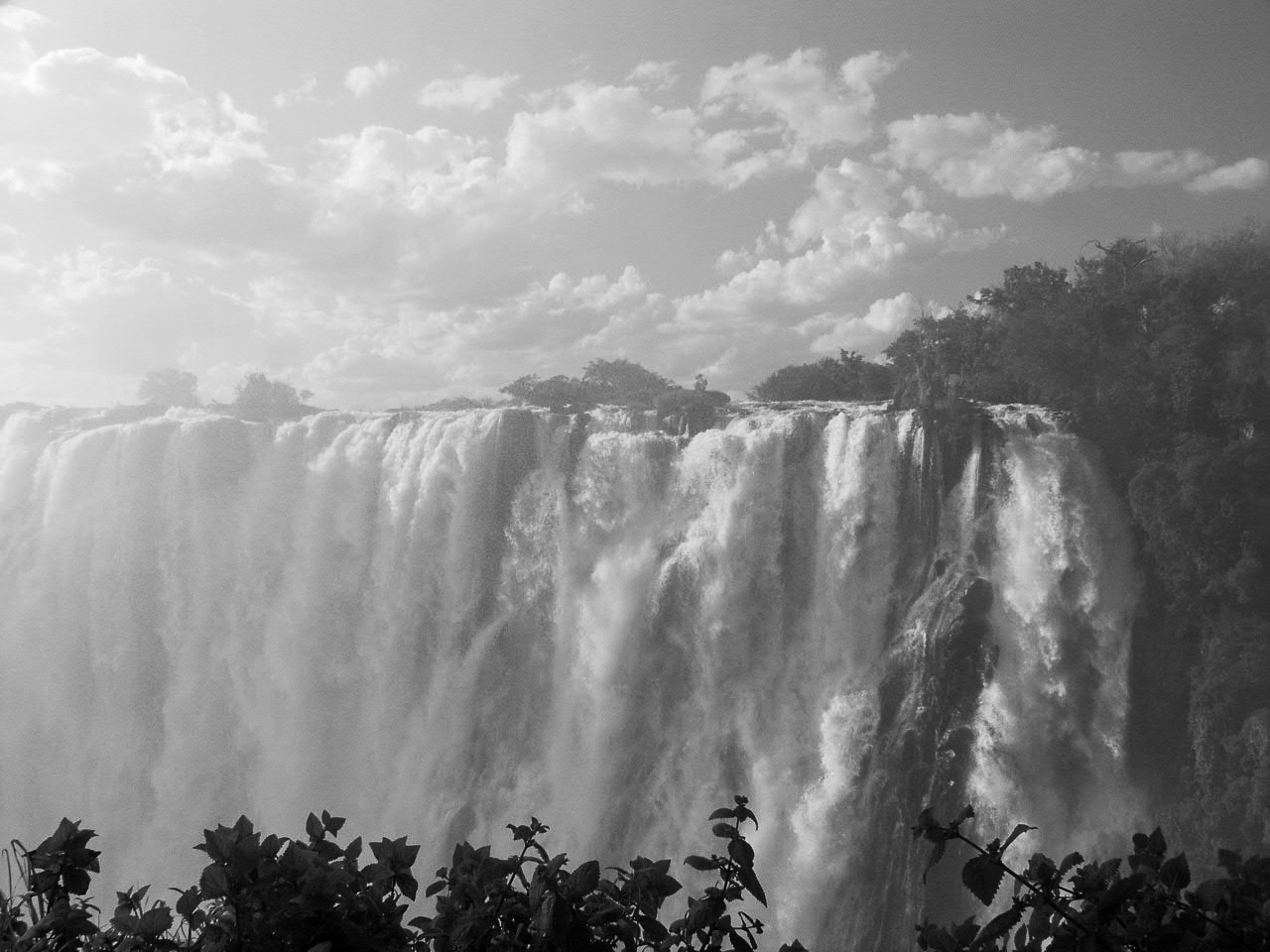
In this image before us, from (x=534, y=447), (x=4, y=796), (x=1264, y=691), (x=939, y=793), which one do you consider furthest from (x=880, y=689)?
(x=4, y=796)

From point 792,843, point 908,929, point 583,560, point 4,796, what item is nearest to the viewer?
point 908,929

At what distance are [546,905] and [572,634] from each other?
1345cm

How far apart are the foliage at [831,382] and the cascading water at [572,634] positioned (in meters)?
6.10

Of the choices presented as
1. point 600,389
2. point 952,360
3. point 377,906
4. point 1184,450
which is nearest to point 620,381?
point 600,389

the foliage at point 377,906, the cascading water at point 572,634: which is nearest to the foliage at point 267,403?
the cascading water at point 572,634

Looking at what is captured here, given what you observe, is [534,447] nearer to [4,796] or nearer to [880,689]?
[880,689]

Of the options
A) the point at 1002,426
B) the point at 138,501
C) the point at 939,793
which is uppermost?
the point at 1002,426

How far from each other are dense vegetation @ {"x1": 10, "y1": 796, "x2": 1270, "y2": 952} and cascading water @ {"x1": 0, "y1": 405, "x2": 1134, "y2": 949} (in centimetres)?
1121

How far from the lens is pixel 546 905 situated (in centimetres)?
166

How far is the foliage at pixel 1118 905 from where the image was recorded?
153 centimetres

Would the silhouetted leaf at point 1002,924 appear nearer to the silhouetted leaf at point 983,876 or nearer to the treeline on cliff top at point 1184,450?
the silhouetted leaf at point 983,876

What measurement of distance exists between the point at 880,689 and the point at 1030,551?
2.68 meters

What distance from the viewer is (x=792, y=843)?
12.8 m

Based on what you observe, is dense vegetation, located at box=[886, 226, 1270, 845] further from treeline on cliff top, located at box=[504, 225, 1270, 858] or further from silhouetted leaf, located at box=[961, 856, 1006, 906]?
silhouetted leaf, located at box=[961, 856, 1006, 906]
